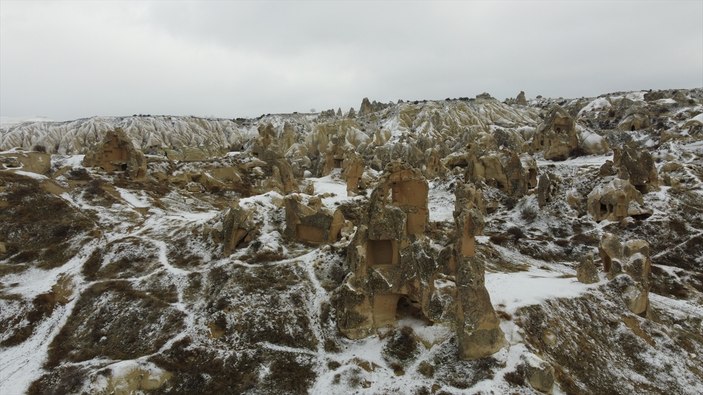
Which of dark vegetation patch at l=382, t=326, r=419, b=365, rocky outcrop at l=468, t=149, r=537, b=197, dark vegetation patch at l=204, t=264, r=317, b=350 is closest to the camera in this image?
dark vegetation patch at l=382, t=326, r=419, b=365

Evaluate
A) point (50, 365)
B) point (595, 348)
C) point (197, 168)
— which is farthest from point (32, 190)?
point (595, 348)

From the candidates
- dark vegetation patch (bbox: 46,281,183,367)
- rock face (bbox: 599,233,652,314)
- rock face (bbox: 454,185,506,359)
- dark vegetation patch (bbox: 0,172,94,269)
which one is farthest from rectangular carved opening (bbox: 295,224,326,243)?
rock face (bbox: 599,233,652,314)

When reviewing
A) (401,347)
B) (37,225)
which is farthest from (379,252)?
(37,225)

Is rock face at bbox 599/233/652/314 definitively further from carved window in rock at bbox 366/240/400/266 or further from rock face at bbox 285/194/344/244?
rock face at bbox 285/194/344/244

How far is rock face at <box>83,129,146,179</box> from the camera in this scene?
189 ft

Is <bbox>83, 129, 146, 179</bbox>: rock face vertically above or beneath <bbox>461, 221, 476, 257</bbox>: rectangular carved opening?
above

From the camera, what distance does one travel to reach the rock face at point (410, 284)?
2336cm

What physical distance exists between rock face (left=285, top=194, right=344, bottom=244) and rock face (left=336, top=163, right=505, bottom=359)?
23.9 feet

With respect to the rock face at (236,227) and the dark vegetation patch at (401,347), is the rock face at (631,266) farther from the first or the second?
the rock face at (236,227)

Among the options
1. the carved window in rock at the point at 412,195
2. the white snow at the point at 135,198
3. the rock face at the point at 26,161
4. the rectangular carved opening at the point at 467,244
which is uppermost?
the rock face at the point at 26,161

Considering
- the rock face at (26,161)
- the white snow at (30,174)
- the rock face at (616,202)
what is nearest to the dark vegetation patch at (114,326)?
the white snow at (30,174)

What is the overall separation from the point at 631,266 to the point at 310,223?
990 inches

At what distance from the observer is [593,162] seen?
62.2m

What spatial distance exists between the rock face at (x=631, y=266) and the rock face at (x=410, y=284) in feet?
39.6
